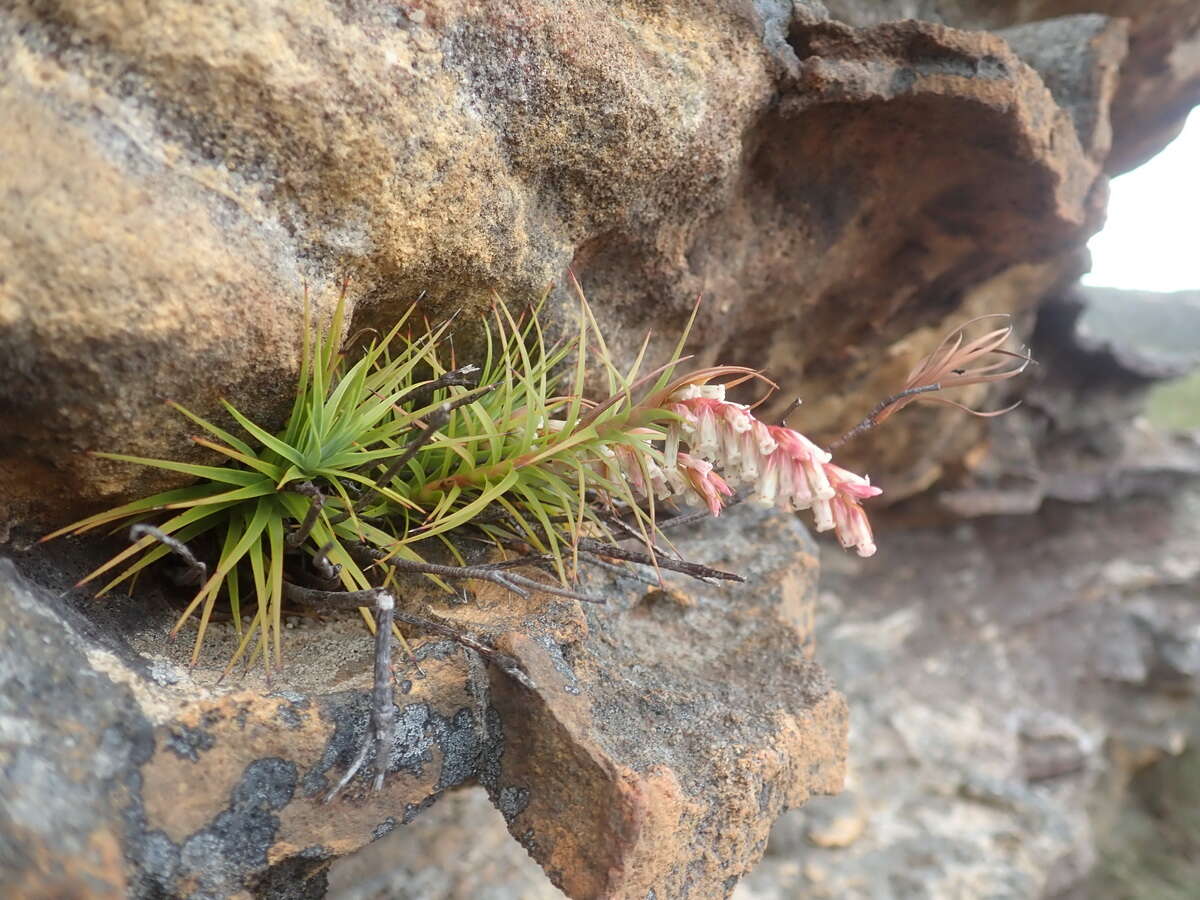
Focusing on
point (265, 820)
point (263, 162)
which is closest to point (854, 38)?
point (263, 162)

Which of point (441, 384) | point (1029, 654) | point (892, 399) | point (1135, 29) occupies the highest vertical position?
point (1135, 29)

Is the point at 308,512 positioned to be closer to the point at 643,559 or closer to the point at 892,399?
the point at 643,559

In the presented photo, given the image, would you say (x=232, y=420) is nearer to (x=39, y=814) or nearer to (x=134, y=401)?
(x=134, y=401)

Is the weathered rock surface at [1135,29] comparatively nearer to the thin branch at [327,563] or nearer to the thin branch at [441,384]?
the thin branch at [441,384]

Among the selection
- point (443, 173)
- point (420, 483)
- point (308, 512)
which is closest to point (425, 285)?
point (443, 173)

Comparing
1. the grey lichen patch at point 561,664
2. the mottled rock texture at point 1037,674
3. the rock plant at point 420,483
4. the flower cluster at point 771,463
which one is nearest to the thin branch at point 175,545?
the rock plant at point 420,483
